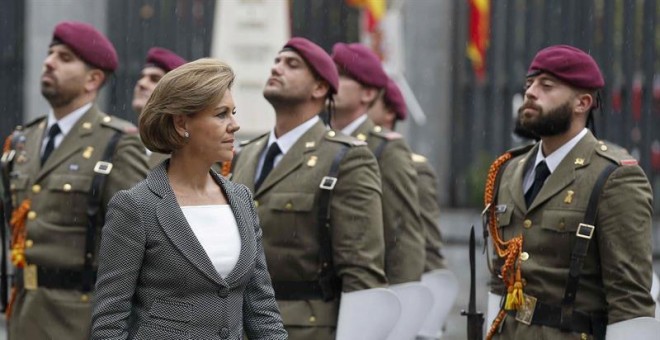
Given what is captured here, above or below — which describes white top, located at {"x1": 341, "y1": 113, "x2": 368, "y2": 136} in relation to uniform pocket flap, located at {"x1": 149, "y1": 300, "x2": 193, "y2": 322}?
above

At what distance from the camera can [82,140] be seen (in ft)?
21.9

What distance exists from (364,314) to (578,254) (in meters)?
0.95

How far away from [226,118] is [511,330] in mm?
1769

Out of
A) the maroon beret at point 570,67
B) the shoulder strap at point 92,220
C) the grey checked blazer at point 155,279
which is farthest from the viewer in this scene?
the shoulder strap at point 92,220

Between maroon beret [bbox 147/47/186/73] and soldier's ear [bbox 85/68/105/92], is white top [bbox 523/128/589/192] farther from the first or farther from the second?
maroon beret [bbox 147/47/186/73]

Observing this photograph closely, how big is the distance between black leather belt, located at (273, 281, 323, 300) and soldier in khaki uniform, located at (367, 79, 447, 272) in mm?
2463

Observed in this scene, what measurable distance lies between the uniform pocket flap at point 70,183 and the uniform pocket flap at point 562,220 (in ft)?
6.73

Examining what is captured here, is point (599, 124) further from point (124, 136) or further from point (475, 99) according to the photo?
point (124, 136)

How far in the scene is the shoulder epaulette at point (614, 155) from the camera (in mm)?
5456

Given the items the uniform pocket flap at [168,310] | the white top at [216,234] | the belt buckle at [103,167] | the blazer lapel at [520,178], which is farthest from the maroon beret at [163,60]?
the uniform pocket flap at [168,310]

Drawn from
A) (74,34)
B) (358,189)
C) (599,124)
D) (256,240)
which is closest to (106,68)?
(74,34)

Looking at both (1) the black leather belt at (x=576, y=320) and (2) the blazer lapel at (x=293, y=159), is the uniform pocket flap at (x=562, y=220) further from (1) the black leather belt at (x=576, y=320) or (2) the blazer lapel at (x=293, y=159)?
(2) the blazer lapel at (x=293, y=159)

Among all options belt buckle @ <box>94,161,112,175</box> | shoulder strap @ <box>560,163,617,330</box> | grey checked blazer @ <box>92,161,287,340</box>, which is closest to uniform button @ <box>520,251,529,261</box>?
shoulder strap @ <box>560,163,617,330</box>

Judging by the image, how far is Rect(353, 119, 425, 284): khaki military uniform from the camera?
23.6ft
